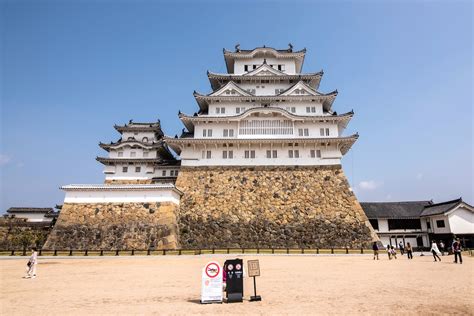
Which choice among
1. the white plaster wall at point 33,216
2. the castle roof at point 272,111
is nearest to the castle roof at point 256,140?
the castle roof at point 272,111

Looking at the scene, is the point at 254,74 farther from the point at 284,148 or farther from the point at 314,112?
the point at 284,148

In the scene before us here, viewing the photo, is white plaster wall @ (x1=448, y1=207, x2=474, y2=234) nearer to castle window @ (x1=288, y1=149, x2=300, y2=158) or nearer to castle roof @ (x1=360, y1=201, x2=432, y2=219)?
castle roof @ (x1=360, y1=201, x2=432, y2=219)

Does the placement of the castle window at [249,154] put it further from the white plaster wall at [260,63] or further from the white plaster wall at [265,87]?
the white plaster wall at [260,63]

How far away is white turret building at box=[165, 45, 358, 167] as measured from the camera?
3073 centimetres

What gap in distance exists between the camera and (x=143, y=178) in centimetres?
3475

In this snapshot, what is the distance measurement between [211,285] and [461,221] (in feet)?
111

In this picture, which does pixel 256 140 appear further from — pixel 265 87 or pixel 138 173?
pixel 138 173

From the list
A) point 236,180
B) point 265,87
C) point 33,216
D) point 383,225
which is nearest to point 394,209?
point 383,225

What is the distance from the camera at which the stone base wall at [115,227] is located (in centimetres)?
2450

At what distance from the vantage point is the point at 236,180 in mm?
30078

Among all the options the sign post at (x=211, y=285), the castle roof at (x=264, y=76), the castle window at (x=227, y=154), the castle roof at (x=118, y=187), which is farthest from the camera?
the castle roof at (x=264, y=76)

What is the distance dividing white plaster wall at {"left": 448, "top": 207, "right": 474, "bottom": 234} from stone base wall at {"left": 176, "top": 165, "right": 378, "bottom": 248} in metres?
11.2

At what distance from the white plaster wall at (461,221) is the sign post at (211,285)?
32.6 m

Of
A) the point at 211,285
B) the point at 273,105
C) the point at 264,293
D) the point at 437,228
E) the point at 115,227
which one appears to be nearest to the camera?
the point at 211,285
